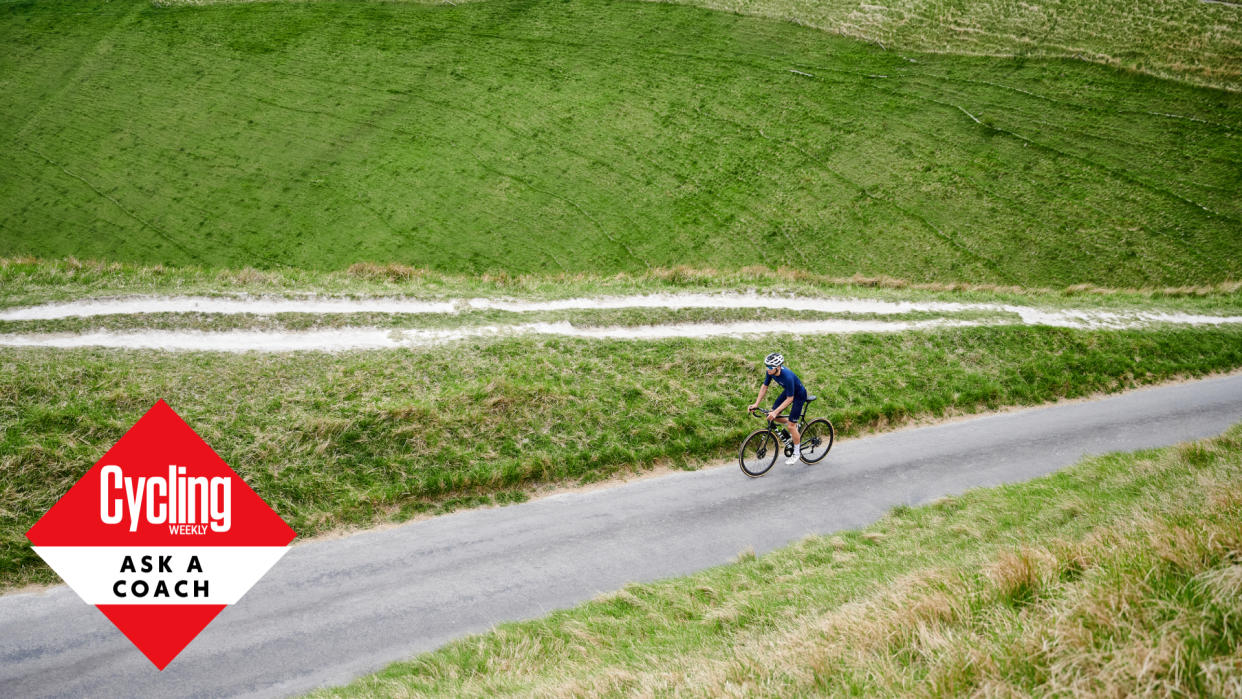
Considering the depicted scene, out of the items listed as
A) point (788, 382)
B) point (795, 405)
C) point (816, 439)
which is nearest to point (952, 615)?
point (788, 382)

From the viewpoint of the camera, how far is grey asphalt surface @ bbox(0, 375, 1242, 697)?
403 inches

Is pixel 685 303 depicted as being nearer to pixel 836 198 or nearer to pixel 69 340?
pixel 836 198

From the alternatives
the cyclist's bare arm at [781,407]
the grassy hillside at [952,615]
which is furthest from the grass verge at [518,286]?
the grassy hillside at [952,615]

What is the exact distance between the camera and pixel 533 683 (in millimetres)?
8898

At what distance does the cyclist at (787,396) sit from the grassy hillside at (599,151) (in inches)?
617

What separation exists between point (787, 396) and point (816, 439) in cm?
184

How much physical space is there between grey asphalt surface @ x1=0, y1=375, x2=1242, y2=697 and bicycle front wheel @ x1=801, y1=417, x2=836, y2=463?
0.32m

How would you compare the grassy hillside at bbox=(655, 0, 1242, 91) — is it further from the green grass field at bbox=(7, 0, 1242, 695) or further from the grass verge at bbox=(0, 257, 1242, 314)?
the grass verge at bbox=(0, 257, 1242, 314)

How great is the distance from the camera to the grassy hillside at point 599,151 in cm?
2938

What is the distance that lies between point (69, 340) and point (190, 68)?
106ft

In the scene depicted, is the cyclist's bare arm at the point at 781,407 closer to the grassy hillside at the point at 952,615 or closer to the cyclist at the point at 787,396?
the cyclist at the point at 787,396

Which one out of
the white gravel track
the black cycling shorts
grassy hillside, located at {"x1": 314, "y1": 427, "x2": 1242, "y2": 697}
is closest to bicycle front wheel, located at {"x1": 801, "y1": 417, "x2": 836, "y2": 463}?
the black cycling shorts

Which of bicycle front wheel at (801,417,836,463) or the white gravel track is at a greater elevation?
bicycle front wheel at (801,417,836,463)

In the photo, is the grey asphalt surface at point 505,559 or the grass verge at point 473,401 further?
the grass verge at point 473,401
